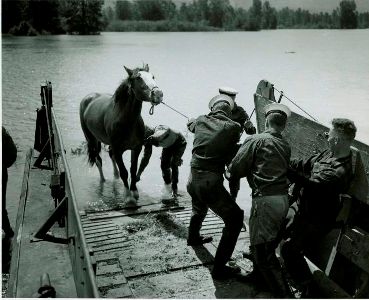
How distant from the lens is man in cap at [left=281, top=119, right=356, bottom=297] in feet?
13.6

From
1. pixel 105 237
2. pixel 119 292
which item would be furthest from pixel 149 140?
pixel 119 292

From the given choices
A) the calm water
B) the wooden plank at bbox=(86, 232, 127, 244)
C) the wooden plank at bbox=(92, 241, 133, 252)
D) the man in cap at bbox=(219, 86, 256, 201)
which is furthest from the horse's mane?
the wooden plank at bbox=(92, 241, 133, 252)

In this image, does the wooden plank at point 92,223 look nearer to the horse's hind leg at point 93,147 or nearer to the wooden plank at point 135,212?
the wooden plank at point 135,212

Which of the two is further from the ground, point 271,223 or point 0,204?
point 271,223

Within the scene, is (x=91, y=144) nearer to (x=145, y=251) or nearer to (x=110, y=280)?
(x=145, y=251)

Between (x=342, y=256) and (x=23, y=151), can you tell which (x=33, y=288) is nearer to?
(x=342, y=256)

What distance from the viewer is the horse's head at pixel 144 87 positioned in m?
7.08

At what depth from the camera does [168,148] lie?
763 centimetres

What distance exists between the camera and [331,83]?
82.4 feet

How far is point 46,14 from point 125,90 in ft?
95.9

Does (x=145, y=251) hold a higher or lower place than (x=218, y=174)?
lower

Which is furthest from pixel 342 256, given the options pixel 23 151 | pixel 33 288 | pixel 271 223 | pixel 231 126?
pixel 23 151

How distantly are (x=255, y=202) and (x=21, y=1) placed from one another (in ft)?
91.7

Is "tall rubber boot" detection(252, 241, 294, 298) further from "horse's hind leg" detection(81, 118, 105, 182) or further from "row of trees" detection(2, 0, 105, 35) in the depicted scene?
"row of trees" detection(2, 0, 105, 35)
